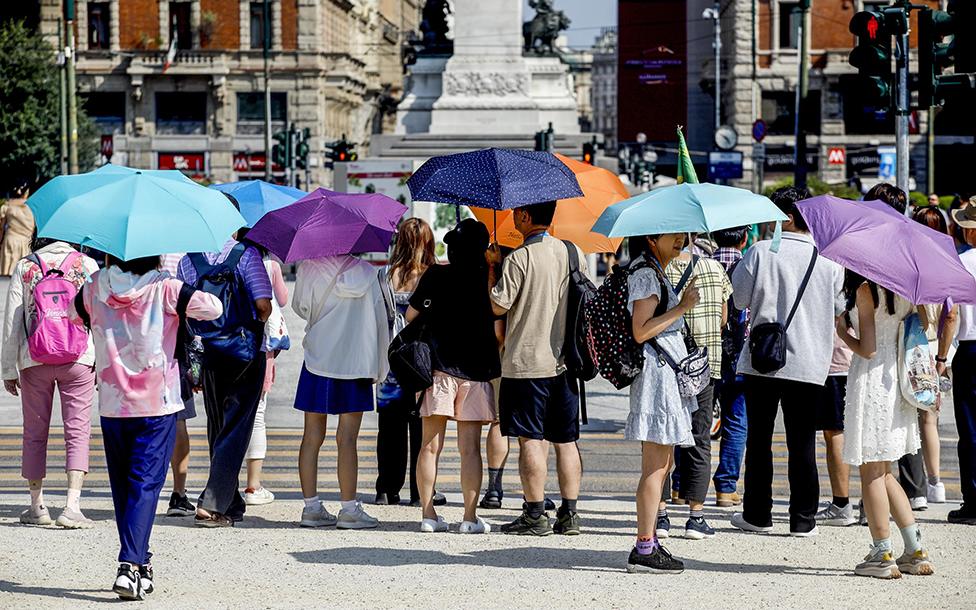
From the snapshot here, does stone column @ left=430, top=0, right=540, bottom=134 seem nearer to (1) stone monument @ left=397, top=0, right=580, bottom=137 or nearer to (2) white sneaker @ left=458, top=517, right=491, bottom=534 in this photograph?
(1) stone monument @ left=397, top=0, right=580, bottom=137

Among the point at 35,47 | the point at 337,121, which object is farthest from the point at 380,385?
the point at 337,121

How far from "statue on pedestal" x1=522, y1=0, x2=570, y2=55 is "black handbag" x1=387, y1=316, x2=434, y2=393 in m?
32.3

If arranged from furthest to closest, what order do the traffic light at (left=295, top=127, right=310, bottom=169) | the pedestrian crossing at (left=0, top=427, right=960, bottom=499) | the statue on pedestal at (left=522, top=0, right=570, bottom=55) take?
1. the traffic light at (left=295, top=127, right=310, bottom=169)
2. the statue on pedestal at (left=522, top=0, right=570, bottom=55)
3. the pedestrian crossing at (left=0, top=427, right=960, bottom=499)

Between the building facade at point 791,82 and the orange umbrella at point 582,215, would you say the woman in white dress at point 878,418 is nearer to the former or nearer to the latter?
the orange umbrella at point 582,215

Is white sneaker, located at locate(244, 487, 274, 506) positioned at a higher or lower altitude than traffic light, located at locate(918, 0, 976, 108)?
lower

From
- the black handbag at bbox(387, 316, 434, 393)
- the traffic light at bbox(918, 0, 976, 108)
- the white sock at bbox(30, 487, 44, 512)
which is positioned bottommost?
the white sock at bbox(30, 487, 44, 512)

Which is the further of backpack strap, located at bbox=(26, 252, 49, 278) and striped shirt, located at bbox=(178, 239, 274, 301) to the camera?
backpack strap, located at bbox=(26, 252, 49, 278)

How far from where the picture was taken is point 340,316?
9.30 m

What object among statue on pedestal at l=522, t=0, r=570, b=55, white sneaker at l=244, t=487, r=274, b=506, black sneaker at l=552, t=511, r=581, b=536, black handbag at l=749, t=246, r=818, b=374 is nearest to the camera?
black handbag at l=749, t=246, r=818, b=374

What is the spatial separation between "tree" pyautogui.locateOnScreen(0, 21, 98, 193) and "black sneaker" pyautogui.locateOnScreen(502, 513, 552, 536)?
177 ft

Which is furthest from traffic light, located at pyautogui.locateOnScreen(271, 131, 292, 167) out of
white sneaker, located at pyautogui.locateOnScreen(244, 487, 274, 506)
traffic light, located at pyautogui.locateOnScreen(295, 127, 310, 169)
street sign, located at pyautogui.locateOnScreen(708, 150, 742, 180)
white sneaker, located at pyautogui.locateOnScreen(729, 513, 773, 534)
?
white sneaker, located at pyautogui.locateOnScreen(729, 513, 773, 534)

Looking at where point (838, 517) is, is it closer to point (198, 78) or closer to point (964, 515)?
point (964, 515)

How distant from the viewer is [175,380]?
7500 millimetres

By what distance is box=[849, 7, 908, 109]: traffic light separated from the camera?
1398 cm
